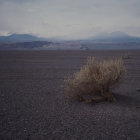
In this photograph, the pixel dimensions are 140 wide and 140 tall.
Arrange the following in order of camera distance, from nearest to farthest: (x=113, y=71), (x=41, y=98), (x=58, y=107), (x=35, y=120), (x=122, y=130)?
(x=122, y=130)
(x=35, y=120)
(x=58, y=107)
(x=113, y=71)
(x=41, y=98)

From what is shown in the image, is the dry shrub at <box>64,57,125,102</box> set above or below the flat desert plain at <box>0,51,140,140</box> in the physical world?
above

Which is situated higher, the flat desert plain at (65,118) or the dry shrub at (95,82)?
the dry shrub at (95,82)

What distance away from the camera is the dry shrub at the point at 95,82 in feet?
33.4

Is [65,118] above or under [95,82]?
under

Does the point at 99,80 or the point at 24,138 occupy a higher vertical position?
the point at 99,80

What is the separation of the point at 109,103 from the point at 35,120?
3632 mm

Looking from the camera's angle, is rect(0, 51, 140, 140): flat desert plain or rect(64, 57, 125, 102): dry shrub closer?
rect(0, 51, 140, 140): flat desert plain

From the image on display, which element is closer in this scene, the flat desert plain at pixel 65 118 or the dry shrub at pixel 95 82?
the flat desert plain at pixel 65 118

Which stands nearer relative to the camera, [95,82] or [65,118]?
[65,118]

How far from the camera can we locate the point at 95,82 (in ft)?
33.9

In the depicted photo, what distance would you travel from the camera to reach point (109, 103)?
9906mm

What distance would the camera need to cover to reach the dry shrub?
1019 centimetres

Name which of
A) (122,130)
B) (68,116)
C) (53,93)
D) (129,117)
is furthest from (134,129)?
(53,93)

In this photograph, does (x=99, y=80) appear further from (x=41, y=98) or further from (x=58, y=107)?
(x=41, y=98)
